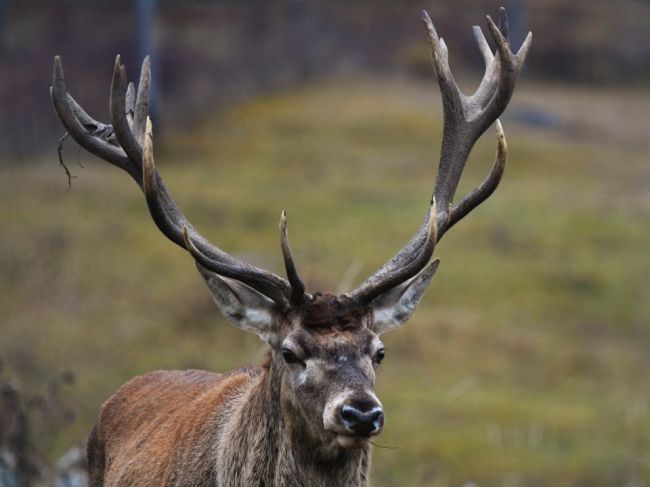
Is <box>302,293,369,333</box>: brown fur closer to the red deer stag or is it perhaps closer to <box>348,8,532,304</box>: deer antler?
the red deer stag

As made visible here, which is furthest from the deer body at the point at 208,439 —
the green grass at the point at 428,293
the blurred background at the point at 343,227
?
the green grass at the point at 428,293

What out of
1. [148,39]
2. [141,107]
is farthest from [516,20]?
[141,107]

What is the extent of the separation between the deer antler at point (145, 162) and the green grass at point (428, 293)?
18.7ft

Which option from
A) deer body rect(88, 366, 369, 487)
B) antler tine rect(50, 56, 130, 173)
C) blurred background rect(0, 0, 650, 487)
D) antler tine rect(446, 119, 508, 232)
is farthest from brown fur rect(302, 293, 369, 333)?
blurred background rect(0, 0, 650, 487)

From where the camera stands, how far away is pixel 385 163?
22031 mm

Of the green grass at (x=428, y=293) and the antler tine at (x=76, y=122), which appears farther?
the green grass at (x=428, y=293)

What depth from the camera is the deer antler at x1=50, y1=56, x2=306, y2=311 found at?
617cm

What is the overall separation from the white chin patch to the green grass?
616 cm

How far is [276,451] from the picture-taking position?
6.19 m

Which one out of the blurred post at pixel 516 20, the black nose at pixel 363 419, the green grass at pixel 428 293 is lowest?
the green grass at pixel 428 293

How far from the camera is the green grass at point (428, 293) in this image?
13.3 meters

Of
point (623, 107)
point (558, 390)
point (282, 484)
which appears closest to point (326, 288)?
point (558, 390)

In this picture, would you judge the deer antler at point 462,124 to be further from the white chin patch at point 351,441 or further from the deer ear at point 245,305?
the white chin patch at point 351,441

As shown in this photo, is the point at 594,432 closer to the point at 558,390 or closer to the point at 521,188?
the point at 558,390
